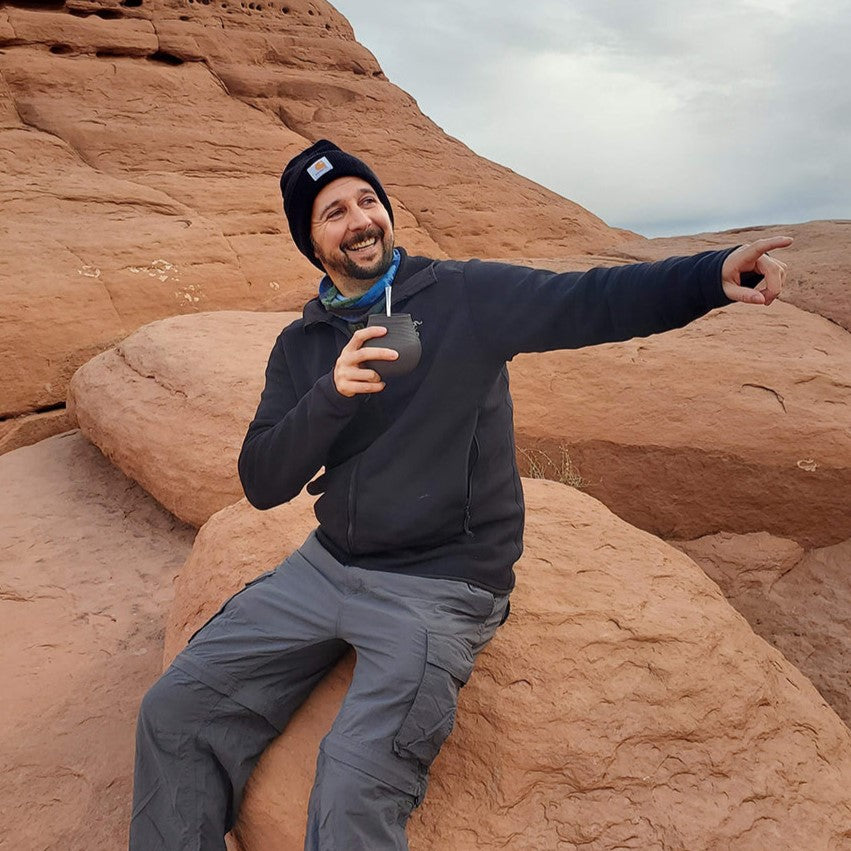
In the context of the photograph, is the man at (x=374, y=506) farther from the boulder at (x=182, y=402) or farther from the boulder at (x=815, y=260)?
the boulder at (x=815, y=260)

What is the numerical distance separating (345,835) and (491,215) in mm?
10389

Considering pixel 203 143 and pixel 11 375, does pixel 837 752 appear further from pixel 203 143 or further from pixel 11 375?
pixel 203 143

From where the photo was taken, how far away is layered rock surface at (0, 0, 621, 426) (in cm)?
736

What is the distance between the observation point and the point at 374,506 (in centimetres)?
192

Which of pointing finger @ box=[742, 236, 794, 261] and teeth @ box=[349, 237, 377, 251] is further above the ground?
pointing finger @ box=[742, 236, 794, 261]

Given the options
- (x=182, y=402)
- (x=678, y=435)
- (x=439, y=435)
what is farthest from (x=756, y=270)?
(x=182, y=402)

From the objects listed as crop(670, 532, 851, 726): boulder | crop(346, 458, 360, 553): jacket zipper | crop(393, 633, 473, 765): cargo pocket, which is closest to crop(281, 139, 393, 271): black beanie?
crop(346, 458, 360, 553): jacket zipper

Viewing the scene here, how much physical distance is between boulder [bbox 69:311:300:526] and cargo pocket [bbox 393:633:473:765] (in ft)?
8.80

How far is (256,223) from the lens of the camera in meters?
9.43

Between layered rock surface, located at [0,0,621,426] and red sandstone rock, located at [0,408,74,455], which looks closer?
red sandstone rock, located at [0,408,74,455]

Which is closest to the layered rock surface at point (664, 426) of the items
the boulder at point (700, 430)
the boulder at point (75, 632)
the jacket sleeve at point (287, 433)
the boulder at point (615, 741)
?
the boulder at point (700, 430)

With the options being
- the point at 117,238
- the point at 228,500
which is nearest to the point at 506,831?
the point at 228,500

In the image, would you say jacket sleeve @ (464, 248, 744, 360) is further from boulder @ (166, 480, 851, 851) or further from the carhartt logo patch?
boulder @ (166, 480, 851, 851)

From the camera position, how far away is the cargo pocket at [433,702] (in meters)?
1.70
